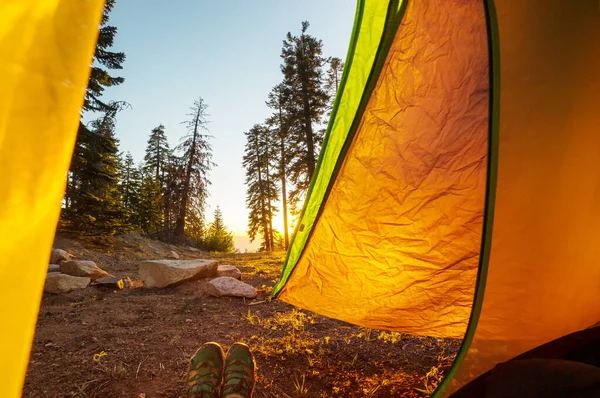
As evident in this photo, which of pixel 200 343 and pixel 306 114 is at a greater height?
pixel 306 114

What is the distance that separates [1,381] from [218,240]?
1897cm

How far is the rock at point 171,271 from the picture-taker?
210 inches

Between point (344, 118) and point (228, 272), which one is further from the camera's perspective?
point (228, 272)

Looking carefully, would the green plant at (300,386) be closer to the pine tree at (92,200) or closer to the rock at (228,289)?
the rock at (228,289)

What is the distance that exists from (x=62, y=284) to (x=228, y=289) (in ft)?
8.91

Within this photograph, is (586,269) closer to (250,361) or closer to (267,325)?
(250,361)

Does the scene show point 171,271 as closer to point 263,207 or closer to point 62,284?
point 62,284

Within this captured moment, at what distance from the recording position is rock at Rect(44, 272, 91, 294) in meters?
5.01

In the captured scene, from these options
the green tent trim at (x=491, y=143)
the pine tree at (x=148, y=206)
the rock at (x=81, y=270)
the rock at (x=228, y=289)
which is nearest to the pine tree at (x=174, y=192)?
the pine tree at (x=148, y=206)

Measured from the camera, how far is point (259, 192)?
2856 cm

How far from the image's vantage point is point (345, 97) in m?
2.23

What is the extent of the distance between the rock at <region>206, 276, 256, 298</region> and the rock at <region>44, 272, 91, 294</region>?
2.29m

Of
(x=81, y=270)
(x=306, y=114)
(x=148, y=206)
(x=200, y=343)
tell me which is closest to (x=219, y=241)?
(x=148, y=206)

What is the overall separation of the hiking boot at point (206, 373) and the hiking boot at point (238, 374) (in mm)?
57
